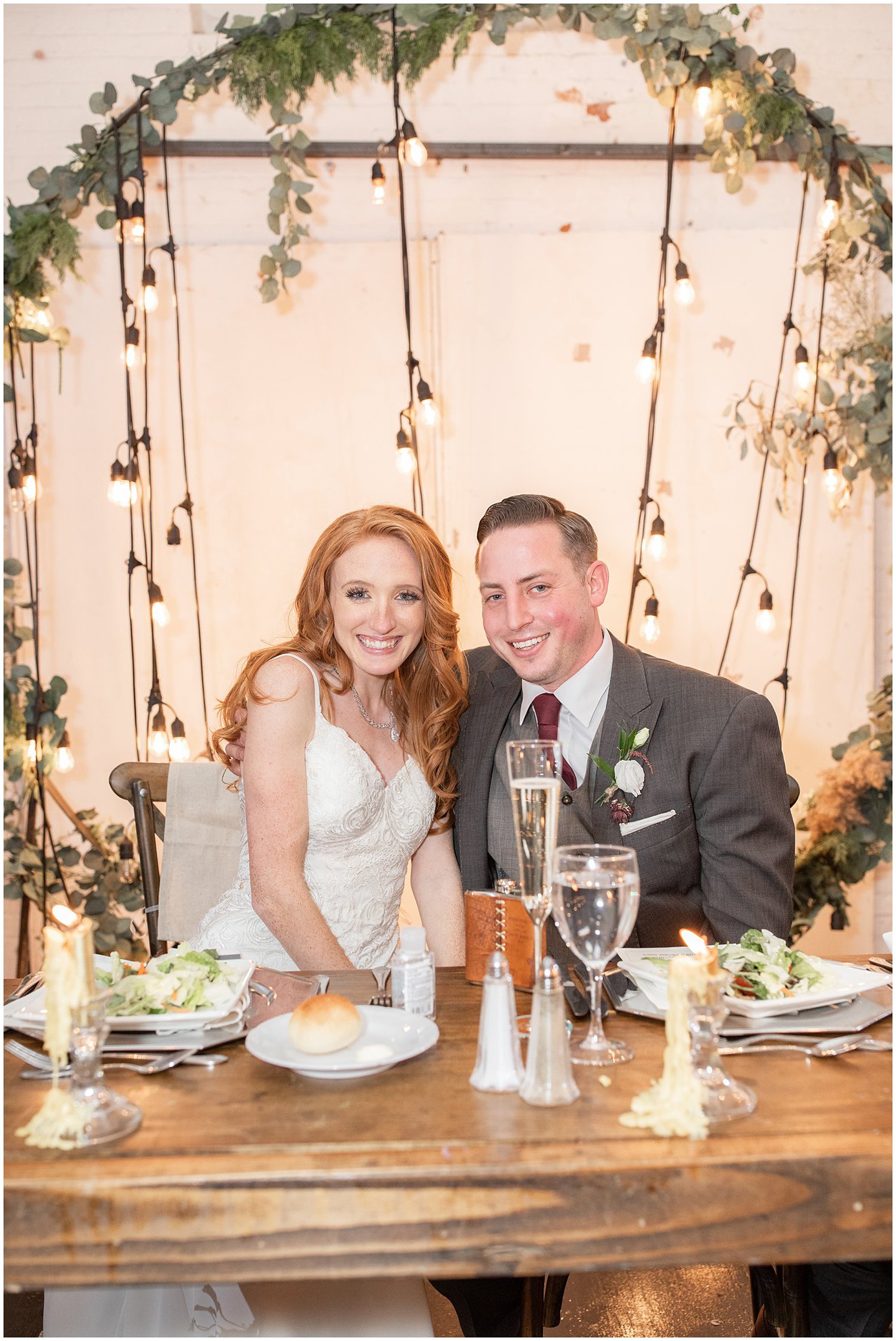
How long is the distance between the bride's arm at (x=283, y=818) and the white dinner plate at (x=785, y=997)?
759mm

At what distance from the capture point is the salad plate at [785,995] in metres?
1.36

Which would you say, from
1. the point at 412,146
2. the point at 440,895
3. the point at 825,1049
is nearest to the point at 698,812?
the point at 440,895

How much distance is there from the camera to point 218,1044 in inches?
52.7

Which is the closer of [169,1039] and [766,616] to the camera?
[169,1039]

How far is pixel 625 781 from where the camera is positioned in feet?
6.88

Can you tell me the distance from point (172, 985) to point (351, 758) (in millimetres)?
919

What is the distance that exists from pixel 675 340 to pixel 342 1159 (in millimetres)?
3058

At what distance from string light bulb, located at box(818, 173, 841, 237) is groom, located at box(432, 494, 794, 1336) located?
41.8 inches

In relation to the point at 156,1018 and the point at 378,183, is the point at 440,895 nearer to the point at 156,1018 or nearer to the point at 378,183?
the point at 156,1018

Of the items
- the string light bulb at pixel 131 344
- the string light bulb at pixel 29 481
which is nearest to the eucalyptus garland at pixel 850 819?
the string light bulb at pixel 131 344

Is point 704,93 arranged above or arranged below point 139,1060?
above

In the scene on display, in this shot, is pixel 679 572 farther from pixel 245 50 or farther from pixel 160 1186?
pixel 160 1186

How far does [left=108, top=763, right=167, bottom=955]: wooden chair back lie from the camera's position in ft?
7.34

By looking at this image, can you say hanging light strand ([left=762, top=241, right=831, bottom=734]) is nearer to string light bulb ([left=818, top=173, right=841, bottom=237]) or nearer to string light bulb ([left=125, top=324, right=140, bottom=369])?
string light bulb ([left=818, top=173, right=841, bottom=237])
